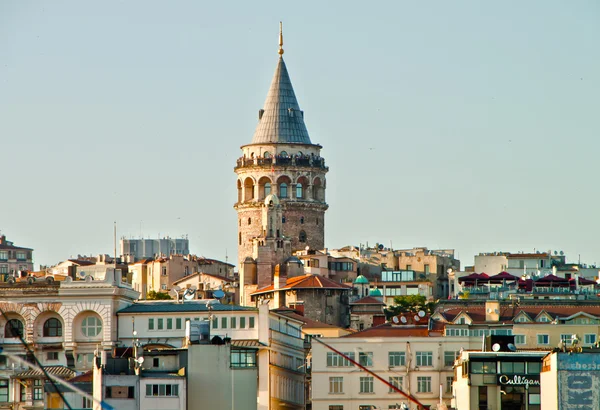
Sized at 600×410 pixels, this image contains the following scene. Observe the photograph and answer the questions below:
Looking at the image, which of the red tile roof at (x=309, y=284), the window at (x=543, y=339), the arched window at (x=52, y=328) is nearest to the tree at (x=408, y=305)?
the red tile roof at (x=309, y=284)

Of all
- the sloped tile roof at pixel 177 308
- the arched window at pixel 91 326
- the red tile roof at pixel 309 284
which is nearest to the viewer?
the sloped tile roof at pixel 177 308

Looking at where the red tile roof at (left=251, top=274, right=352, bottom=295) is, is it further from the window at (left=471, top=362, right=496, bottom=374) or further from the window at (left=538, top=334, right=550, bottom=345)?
the window at (left=471, top=362, right=496, bottom=374)

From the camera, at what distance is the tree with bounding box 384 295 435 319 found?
556 feet

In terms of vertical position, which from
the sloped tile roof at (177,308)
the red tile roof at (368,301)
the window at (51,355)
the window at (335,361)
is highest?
the red tile roof at (368,301)

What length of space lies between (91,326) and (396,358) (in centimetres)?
1749

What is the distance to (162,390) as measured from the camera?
313ft

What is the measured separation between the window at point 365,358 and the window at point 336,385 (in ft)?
6.43

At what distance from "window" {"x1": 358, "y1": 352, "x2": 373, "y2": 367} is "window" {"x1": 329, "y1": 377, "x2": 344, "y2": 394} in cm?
196

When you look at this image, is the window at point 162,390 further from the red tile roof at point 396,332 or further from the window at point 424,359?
the red tile roof at point 396,332

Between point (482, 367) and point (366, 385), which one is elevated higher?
point (366, 385)

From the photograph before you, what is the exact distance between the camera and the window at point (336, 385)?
11831 cm

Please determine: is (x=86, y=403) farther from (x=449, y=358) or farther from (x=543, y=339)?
(x=543, y=339)

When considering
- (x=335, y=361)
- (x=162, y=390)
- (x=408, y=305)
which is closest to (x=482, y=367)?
(x=162, y=390)

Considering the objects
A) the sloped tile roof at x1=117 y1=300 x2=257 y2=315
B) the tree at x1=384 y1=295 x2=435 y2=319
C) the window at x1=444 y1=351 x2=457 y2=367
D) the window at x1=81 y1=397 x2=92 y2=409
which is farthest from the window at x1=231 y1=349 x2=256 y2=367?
the tree at x1=384 y1=295 x2=435 y2=319
